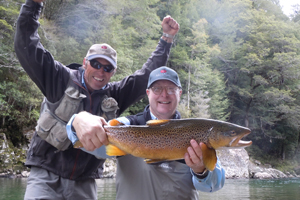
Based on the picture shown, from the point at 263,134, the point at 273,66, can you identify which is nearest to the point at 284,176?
the point at 263,134

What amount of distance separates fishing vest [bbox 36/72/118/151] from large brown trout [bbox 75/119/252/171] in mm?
1156

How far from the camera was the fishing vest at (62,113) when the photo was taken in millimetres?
3023

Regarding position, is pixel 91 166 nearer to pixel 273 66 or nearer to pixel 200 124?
pixel 200 124

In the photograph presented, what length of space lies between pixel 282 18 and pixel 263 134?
22290 millimetres

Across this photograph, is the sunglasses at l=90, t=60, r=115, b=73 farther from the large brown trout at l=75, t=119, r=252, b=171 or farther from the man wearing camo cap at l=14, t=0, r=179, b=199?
the large brown trout at l=75, t=119, r=252, b=171

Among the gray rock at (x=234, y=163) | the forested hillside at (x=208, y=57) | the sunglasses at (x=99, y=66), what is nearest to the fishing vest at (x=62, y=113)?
the sunglasses at (x=99, y=66)

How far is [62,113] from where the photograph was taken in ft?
10.3

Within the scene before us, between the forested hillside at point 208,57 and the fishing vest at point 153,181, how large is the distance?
14481 mm

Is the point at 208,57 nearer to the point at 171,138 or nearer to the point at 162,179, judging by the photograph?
the point at 162,179

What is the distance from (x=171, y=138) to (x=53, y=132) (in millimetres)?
1585

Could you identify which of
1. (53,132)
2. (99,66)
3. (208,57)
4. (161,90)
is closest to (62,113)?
(53,132)

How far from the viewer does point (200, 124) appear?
6.87 feet

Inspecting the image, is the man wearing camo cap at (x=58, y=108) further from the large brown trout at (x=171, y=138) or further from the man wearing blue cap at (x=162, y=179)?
the large brown trout at (x=171, y=138)

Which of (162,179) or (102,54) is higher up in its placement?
(102,54)
